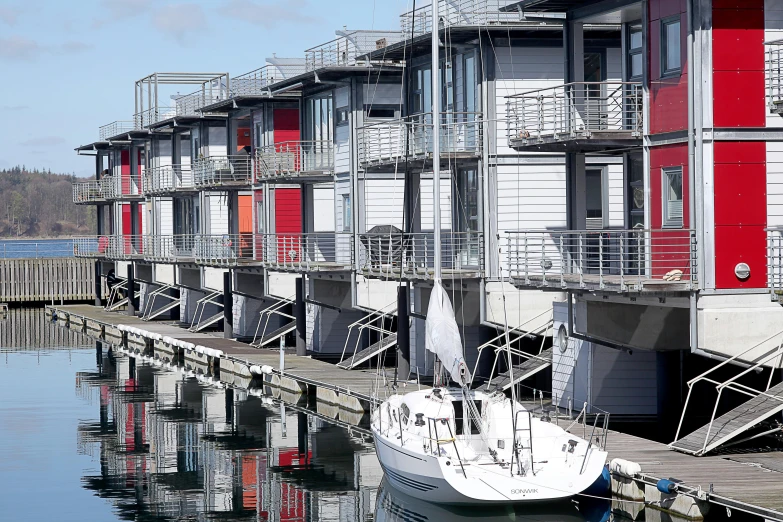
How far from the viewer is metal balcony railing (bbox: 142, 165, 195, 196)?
65.0 meters

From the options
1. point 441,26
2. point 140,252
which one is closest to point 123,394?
point 441,26

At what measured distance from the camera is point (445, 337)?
1017 inches

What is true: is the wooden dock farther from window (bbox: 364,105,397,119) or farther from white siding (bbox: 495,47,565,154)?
window (bbox: 364,105,397,119)

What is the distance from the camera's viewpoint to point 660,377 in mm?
28688

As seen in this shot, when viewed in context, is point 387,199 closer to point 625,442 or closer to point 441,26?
point 441,26

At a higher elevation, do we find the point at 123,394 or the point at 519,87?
the point at 519,87

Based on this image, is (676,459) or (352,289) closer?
(676,459)

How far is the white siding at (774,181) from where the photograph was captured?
2589cm

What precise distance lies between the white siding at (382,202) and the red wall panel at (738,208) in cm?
1790

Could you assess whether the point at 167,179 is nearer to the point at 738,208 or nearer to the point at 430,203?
the point at 430,203

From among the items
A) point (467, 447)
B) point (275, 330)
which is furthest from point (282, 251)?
point (467, 447)

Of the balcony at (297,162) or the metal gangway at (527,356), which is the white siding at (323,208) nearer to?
the balcony at (297,162)

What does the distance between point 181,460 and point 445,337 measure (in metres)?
9.00

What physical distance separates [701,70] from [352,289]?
19.3 metres
